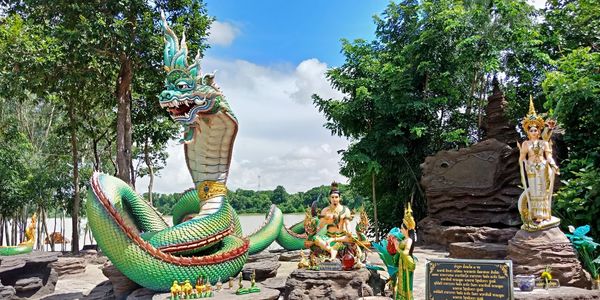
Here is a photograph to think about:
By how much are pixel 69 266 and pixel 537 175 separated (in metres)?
11.7

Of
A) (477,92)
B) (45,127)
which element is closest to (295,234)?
(477,92)

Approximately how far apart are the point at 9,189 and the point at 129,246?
1582 cm

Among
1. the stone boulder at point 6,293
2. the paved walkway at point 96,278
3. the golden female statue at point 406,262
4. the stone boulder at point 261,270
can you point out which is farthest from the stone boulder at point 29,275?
the golden female statue at point 406,262

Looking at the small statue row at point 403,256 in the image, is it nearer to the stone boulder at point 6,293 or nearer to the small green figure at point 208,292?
the small green figure at point 208,292

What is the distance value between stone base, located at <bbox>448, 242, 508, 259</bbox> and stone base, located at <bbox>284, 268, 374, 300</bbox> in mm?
3782

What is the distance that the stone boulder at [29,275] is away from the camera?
938cm

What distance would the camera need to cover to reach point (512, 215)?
12398mm

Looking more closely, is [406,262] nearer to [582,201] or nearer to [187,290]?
[187,290]

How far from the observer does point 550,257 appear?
684 cm

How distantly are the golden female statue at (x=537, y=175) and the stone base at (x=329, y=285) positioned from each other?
9.55 ft

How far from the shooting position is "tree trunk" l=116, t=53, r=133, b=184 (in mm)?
13578

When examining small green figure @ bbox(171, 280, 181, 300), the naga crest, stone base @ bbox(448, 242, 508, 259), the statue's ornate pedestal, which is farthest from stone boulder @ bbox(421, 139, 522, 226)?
small green figure @ bbox(171, 280, 181, 300)

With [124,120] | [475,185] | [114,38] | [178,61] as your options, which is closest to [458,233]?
[475,185]

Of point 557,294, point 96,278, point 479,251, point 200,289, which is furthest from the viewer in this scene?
point 96,278
